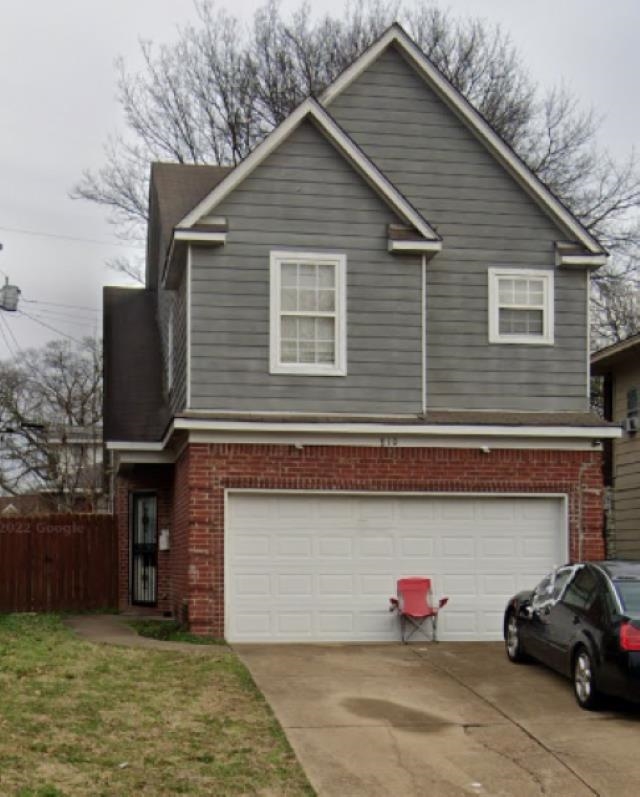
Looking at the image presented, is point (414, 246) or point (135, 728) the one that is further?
point (414, 246)

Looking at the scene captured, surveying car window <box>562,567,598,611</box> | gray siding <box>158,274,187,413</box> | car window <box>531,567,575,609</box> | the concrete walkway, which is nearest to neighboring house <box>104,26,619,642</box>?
gray siding <box>158,274,187,413</box>

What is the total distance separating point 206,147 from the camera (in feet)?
114

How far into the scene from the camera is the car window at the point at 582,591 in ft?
38.7

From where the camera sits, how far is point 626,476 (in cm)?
2280

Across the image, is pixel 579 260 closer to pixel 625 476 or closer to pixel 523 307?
pixel 523 307

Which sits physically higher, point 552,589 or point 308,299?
point 308,299

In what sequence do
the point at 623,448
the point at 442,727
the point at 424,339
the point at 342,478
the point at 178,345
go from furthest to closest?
1. the point at 623,448
2. the point at 178,345
3. the point at 424,339
4. the point at 342,478
5. the point at 442,727

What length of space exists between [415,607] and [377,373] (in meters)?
3.34

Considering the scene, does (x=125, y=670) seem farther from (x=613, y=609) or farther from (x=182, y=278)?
(x=182, y=278)

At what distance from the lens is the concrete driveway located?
8.78m

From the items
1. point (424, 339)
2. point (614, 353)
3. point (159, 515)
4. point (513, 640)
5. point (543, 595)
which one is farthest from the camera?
point (614, 353)

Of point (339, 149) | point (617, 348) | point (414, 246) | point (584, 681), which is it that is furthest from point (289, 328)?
point (617, 348)

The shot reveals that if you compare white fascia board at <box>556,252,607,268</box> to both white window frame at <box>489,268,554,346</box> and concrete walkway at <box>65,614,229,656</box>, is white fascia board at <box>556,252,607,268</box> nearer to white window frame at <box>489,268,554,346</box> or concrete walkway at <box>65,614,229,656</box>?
white window frame at <box>489,268,554,346</box>

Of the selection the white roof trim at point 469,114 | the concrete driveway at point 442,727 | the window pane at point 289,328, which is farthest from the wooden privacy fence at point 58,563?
the white roof trim at point 469,114
